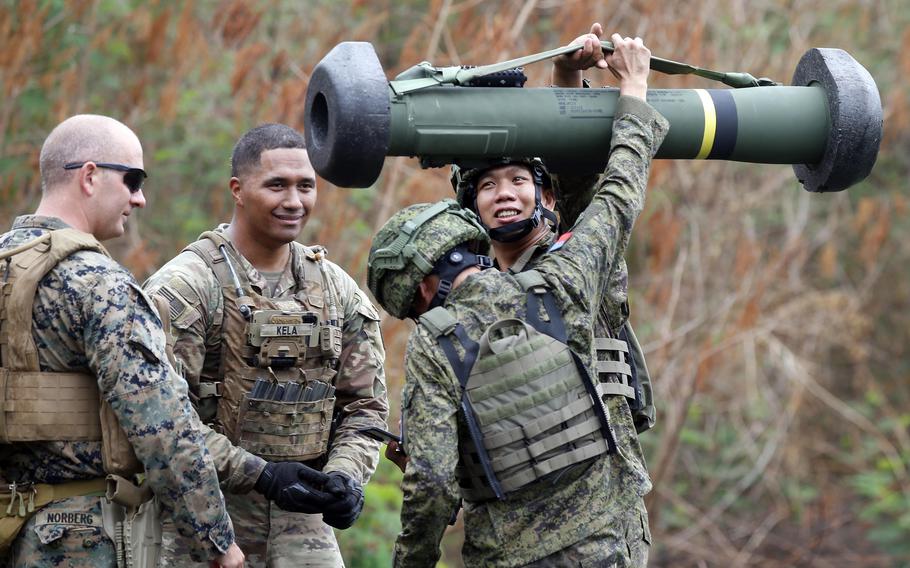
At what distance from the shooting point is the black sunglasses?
371 centimetres

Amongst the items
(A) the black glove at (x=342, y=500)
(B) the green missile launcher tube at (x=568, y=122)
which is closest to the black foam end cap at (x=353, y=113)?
(B) the green missile launcher tube at (x=568, y=122)

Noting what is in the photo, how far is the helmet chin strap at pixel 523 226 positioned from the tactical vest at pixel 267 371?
0.77 m

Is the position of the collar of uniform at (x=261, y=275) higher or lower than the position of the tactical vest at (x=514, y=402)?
higher

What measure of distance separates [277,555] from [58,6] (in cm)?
485

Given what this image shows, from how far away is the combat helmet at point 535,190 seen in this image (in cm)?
397

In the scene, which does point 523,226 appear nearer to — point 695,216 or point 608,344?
point 608,344

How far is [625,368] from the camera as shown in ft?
12.7

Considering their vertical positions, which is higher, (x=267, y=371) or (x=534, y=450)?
(x=267, y=371)

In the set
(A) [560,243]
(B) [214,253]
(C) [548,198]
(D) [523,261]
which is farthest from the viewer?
(B) [214,253]

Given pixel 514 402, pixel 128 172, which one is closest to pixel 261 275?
pixel 128 172

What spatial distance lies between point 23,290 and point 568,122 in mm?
1758

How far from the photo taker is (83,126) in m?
3.75

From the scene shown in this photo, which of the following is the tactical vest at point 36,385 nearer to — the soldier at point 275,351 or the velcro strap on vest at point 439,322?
the soldier at point 275,351

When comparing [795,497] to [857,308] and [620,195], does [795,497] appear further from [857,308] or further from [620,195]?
[620,195]
